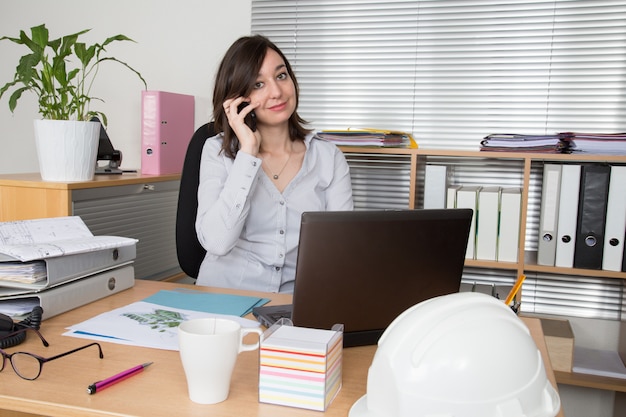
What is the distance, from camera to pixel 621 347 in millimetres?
2338

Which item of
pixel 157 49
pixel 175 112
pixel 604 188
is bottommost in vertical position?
pixel 604 188

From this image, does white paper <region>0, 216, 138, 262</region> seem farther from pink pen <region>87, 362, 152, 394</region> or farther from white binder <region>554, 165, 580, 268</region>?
white binder <region>554, 165, 580, 268</region>

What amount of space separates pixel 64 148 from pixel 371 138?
43.1 inches

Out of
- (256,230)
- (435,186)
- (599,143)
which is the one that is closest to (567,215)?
(599,143)

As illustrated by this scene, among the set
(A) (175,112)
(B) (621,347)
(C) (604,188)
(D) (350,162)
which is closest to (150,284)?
(A) (175,112)

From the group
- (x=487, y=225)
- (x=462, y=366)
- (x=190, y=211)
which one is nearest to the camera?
(x=462, y=366)

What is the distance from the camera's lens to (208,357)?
793mm

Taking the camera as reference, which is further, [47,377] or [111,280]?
[111,280]

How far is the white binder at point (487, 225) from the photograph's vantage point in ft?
7.35

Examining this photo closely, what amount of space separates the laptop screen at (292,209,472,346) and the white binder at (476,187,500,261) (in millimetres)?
1201

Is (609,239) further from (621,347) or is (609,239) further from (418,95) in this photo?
(418,95)

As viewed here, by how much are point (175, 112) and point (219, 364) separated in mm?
1874

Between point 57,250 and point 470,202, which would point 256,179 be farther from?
point 470,202

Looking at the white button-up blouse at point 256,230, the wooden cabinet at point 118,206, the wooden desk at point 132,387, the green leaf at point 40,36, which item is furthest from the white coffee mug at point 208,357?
the green leaf at point 40,36
